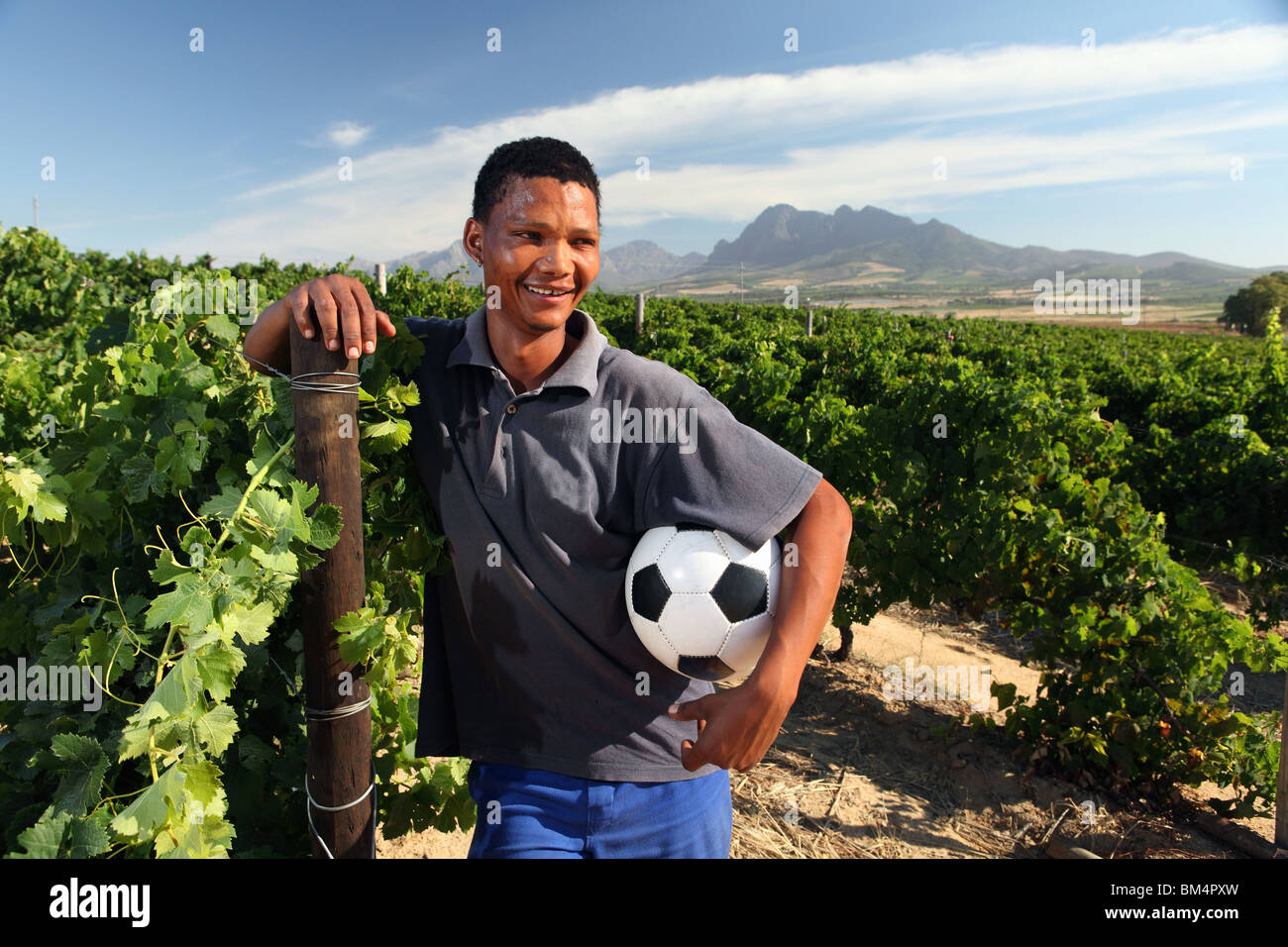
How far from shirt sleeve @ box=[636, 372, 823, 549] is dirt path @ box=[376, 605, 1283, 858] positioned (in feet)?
8.98

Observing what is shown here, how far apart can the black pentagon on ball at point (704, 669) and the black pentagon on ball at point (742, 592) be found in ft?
0.46

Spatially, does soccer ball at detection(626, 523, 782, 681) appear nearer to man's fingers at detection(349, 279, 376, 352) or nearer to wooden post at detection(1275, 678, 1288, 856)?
man's fingers at detection(349, 279, 376, 352)

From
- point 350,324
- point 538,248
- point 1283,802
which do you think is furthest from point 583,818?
point 1283,802

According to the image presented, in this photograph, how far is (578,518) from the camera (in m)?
1.97

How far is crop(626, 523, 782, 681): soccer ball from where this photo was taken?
1.88 metres

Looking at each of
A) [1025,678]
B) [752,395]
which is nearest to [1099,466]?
[1025,678]

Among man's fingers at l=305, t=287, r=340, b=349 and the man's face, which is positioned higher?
the man's face

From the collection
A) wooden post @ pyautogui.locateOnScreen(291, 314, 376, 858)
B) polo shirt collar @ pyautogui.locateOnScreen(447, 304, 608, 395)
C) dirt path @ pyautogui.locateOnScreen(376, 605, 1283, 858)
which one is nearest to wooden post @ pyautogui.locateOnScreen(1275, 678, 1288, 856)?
dirt path @ pyautogui.locateOnScreen(376, 605, 1283, 858)

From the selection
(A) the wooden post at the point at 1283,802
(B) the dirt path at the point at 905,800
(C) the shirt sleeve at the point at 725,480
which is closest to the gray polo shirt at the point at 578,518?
(C) the shirt sleeve at the point at 725,480

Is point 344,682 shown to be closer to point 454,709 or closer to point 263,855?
point 454,709

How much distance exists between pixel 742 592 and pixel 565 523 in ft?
1.58

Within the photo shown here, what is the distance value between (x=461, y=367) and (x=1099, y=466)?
22.5 ft

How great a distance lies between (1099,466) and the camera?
23.4 feet

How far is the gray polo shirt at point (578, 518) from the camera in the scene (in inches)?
77.4
